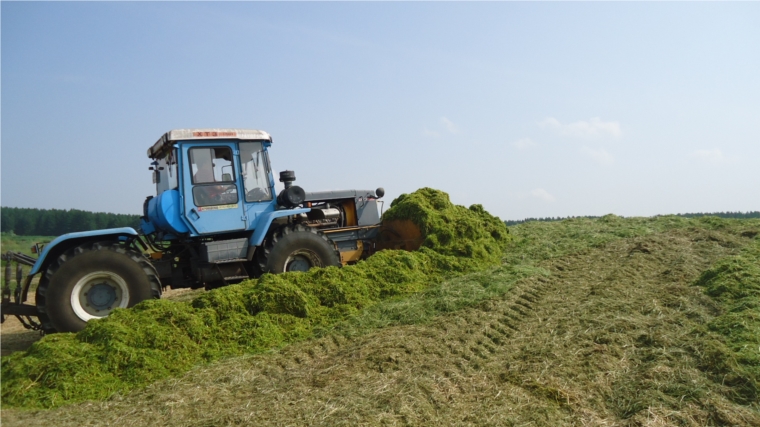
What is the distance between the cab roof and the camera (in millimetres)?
8023

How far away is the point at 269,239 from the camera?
8.58 metres

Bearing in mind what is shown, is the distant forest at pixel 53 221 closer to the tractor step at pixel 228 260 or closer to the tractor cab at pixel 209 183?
the tractor cab at pixel 209 183

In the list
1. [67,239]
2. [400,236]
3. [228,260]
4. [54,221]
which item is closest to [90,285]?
[67,239]

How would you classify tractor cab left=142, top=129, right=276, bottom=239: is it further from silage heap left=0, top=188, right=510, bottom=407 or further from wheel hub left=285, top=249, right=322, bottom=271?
silage heap left=0, top=188, right=510, bottom=407

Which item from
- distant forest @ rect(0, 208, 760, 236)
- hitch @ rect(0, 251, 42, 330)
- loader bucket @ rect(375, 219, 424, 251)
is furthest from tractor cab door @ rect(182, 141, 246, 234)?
distant forest @ rect(0, 208, 760, 236)

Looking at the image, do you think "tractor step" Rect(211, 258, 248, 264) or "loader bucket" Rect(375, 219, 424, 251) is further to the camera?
"loader bucket" Rect(375, 219, 424, 251)

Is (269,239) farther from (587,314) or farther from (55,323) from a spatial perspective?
(587,314)

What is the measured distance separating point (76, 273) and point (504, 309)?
5.51 metres

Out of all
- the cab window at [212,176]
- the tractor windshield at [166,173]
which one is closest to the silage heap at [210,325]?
the cab window at [212,176]

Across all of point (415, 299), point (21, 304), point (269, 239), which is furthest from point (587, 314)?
point (21, 304)

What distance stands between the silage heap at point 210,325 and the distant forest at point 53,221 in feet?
83.5

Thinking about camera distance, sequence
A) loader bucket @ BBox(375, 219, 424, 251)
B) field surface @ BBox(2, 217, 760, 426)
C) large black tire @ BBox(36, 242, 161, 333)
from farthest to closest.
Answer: loader bucket @ BBox(375, 219, 424, 251) < large black tire @ BBox(36, 242, 161, 333) < field surface @ BBox(2, 217, 760, 426)

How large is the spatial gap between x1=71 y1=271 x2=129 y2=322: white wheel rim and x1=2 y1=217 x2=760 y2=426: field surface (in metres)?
2.32

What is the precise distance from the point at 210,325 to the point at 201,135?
3.22 meters
